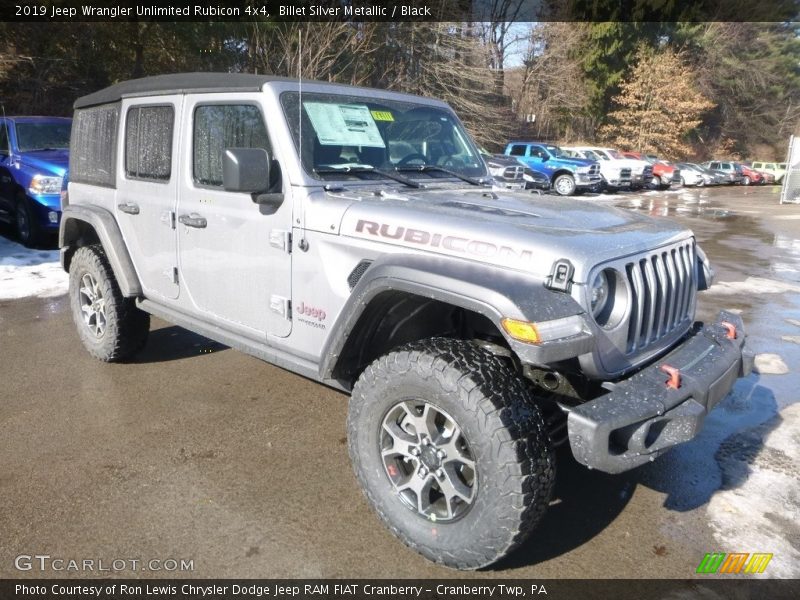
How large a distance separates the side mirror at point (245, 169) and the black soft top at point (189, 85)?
1.75ft

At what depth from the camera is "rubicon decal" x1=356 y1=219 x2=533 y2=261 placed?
252 cm

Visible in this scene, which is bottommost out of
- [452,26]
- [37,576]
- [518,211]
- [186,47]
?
[37,576]

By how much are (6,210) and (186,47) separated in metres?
9.47

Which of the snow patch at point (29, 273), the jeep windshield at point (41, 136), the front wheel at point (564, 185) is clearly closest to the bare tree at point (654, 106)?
the front wheel at point (564, 185)

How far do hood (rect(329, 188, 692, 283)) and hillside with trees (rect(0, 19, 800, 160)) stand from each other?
19.9 feet

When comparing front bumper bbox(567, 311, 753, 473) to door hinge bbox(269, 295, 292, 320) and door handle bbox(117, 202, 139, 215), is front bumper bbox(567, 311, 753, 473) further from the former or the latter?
door handle bbox(117, 202, 139, 215)

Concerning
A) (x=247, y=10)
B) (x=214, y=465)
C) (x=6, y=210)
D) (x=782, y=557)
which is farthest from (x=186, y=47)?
(x=782, y=557)

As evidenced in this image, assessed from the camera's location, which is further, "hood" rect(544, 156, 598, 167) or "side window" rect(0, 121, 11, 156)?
"hood" rect(544, 156, 598, 167)

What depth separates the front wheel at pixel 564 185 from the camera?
2189 cm

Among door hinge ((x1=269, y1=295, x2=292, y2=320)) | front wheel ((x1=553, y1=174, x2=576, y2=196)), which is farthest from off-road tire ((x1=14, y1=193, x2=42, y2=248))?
front wheel ((x1=553, y1=174, x2=576, y2=196))

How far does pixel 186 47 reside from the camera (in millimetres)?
17031

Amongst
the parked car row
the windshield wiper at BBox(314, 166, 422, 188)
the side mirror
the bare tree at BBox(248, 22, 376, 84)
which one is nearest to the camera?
the side mirror

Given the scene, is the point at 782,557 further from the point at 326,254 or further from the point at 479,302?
the point at 326,254

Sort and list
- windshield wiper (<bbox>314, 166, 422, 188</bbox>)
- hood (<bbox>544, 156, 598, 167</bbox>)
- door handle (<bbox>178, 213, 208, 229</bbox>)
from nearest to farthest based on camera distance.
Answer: windshield wiper (<bbox>314, 166, 422, 188</bbox>)
door handle (<bbox>178, 213, 208, 229</bbox>)
hood (<bbox>544, 156, 598, 167</bbox>)
